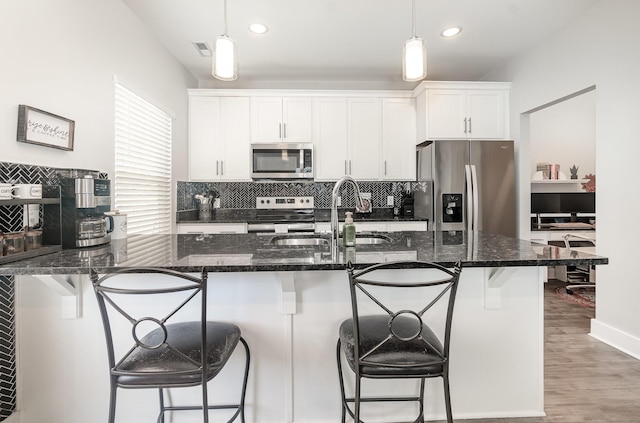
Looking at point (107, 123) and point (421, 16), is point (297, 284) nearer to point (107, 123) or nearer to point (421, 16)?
point (107, 123)

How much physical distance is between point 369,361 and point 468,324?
2.54ft

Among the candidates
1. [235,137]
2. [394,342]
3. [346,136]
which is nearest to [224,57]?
[394,342]

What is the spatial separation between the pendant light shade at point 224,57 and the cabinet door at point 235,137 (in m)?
2.19

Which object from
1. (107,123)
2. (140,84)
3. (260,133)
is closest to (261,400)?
(107,123)

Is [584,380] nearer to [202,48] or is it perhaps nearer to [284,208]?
[284,208]

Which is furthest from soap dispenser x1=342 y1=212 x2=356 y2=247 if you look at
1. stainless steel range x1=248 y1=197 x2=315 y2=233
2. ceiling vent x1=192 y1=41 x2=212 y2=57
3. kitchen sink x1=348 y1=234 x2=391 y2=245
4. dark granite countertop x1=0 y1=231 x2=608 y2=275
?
ceiling vent x1=192 y1=41 x2=212 y2=57

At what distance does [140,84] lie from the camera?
2887 mm

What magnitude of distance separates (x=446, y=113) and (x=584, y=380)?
2.74 m

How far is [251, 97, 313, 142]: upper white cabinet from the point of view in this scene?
13.1ft

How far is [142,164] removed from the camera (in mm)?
3016

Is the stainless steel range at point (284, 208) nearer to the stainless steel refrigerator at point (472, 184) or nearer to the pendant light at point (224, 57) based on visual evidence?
the stainless steel refrigerator at point (472, 184)

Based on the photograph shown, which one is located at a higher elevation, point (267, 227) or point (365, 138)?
point (365, 138)

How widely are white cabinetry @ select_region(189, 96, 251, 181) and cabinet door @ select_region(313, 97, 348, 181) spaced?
818 millimetres

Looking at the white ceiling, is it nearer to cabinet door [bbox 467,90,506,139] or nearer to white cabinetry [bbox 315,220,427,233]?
cabinet door [bbox 467,90,506,139]
